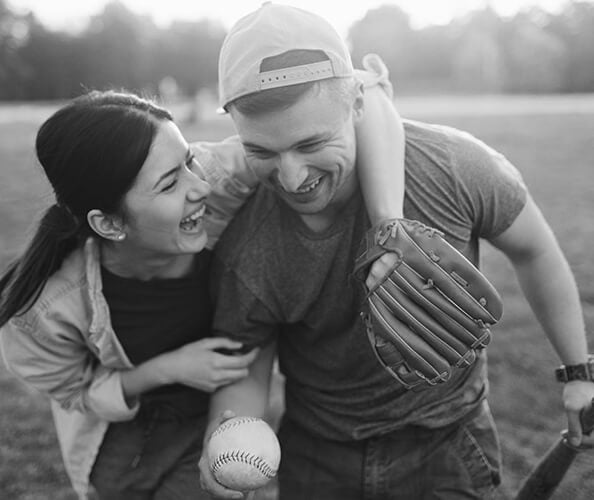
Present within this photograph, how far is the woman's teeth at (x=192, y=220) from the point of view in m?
2.50

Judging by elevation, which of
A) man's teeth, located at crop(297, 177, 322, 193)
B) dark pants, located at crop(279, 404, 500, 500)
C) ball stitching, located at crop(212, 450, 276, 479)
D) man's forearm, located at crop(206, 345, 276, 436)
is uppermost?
man's teeth, located at crop(297, 177, 322, 193)

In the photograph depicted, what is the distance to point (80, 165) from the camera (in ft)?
7.94

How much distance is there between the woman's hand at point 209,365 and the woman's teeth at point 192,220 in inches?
17.2

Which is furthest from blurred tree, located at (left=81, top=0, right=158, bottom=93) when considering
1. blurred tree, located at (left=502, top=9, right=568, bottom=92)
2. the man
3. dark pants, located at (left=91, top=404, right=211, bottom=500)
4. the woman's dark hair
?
the man

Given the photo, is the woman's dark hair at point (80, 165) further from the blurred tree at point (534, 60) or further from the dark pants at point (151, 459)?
the blurred tree at point (534, 60)

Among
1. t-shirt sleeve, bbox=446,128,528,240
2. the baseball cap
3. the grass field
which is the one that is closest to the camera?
the baseball cap

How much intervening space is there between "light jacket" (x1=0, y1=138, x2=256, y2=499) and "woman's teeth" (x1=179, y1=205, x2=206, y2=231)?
10cm

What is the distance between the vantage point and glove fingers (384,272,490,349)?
6.49 ft

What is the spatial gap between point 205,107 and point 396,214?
38966mm

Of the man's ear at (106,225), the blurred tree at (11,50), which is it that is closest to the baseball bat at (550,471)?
the man's ear at (106,225)

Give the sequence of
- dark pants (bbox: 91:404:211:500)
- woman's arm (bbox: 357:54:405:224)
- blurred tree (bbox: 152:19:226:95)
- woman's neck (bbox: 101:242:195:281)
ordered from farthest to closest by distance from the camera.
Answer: blurred tree (bbox: 152:19:226:95) < dark pants (bbox: 91:404:211:500) < woman's neck (bbox: 101:242:195:281) < woman's arm (bbox: 357:54:405:224)

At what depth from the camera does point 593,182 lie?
37.1ft

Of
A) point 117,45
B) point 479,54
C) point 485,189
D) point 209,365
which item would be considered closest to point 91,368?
point 209,365

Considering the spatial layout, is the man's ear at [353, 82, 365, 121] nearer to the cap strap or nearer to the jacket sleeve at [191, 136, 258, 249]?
the cap strap
